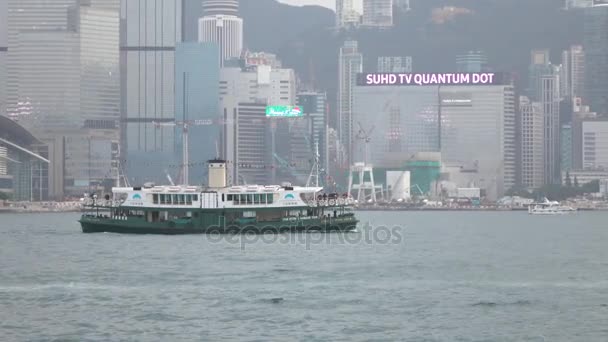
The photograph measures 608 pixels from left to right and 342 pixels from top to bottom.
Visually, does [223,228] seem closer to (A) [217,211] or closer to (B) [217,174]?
(A) [217,211]

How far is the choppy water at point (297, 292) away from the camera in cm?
6456

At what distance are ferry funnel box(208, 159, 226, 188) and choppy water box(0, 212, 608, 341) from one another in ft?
47.8

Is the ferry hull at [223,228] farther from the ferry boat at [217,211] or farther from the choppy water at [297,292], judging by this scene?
the choppy water at [297,292]

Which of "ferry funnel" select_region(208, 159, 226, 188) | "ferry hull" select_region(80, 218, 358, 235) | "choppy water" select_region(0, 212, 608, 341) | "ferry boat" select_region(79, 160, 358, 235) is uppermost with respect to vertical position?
"ferry funnel" select_region(208, 159, 226, 188)

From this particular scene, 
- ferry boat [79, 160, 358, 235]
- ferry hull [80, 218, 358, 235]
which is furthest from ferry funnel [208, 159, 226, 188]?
ferry hull [80, 218, 358, 235]

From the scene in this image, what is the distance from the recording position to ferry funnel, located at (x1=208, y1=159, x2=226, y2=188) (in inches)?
5261

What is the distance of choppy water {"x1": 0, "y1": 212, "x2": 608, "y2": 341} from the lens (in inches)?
2542

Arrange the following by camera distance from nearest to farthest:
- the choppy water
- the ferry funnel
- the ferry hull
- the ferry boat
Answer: the choppy water → the ferry boat → the ferry hull → the ferry funnel

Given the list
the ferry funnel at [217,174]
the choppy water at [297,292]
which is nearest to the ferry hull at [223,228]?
the ferry funnel at [217,174]

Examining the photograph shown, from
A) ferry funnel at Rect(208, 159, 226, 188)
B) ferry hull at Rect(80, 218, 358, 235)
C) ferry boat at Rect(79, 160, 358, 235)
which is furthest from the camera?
ferry funnel at Rect(208, 159, 226, 188)

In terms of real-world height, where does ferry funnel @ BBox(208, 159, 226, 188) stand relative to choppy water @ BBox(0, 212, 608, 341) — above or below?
above

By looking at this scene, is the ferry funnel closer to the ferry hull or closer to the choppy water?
the ferry hull

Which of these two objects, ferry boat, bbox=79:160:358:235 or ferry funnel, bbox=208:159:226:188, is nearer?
ferry boat, bbox=79:160:358:235

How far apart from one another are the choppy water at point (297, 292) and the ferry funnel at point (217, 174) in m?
14.6
